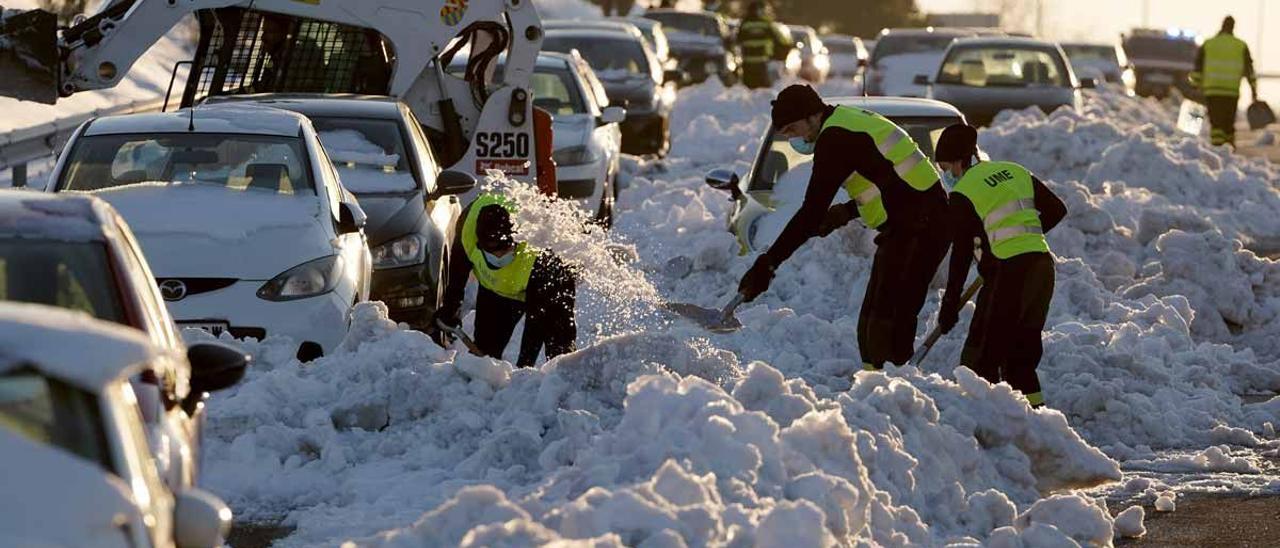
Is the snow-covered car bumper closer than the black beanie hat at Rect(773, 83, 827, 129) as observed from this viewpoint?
No

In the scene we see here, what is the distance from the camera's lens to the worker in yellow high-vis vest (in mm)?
31344


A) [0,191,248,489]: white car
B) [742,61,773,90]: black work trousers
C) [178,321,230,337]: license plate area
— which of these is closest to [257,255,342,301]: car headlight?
[178,321,230,337]: license plate area

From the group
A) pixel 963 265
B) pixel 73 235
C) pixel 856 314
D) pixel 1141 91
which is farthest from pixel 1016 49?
pixel 1141 91

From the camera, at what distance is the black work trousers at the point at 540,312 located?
1259 centimetres

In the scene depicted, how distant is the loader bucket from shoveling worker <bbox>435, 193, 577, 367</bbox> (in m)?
5.80

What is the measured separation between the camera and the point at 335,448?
35.3 ft

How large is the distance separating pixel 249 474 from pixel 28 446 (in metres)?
5.29

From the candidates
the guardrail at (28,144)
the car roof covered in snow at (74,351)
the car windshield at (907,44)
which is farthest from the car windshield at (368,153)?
the car windshield at (907,44)

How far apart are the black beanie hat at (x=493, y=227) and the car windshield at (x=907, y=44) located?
27.8 m

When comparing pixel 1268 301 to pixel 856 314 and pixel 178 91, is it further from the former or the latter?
pixel 178 91

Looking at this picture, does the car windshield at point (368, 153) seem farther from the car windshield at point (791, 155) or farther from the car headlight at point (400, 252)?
the car windshield at point (791, 155)

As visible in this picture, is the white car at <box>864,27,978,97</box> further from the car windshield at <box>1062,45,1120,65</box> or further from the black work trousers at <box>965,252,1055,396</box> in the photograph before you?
the black work trousers at <box>965,252,1055,396</box>

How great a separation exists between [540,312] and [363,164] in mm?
3835

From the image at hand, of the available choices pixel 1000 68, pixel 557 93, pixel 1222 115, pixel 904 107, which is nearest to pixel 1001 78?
pixel 1000 68
